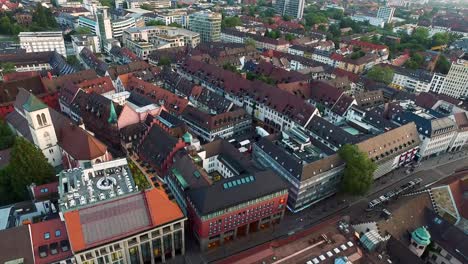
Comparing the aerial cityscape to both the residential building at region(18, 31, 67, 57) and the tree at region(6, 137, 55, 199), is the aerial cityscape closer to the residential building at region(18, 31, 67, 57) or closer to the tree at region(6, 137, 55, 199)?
the tree at region(6, 137, 55, 199)

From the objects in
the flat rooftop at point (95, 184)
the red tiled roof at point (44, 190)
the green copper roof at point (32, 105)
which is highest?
the green copper roof at point (32, 105)

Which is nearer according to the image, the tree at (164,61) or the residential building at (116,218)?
the residential building at (116,218)

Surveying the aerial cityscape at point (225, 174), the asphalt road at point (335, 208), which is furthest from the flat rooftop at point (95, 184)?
the asphalt road at point (335, 208)

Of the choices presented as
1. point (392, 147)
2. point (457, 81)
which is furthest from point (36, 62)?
point (457, 81)

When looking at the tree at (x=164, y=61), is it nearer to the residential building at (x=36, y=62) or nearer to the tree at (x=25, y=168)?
the residential building at (x=36, y=62)

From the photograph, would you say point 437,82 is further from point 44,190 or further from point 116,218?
point 44,190

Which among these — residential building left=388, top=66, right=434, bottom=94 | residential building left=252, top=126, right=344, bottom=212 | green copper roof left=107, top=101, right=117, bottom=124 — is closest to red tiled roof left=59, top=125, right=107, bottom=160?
green copper roof left=107, top=101, right=117, bottom=124
